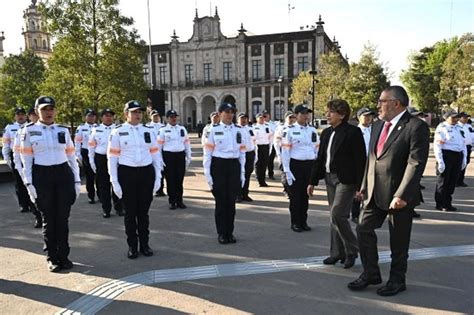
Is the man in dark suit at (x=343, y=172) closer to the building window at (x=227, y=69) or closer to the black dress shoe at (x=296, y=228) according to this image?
the black dress shoe at (x=296, y=228)

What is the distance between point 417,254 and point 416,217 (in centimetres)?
238

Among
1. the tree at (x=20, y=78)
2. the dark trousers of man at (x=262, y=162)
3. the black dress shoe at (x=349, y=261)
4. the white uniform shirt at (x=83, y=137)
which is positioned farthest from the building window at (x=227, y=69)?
the black dress shoe at (x=349, y=261)

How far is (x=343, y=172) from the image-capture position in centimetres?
477

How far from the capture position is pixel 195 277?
4.71m

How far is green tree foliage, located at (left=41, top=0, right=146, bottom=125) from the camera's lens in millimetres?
16375

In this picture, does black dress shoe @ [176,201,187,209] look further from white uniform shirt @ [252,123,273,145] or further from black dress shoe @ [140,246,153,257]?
white uniform shirt @ [252,123,273,145]

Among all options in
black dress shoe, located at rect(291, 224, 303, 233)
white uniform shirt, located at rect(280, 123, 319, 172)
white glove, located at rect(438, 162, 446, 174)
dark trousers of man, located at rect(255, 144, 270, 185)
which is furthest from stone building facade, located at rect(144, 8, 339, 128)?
black dress shoe, located at rect(291, 224, 303, 233)

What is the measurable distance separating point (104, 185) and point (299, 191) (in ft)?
13.5

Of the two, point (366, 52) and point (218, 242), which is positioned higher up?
point (366, 52)

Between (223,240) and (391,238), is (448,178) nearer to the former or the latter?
(391,238)

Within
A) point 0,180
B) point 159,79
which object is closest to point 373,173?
point 0,180

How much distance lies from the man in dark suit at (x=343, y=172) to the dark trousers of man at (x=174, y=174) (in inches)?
177

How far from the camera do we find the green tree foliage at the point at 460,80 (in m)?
31.3

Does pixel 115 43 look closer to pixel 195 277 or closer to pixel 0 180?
pixel 0 180
